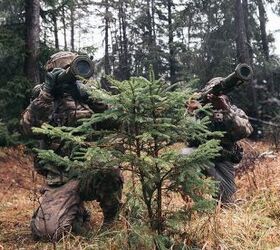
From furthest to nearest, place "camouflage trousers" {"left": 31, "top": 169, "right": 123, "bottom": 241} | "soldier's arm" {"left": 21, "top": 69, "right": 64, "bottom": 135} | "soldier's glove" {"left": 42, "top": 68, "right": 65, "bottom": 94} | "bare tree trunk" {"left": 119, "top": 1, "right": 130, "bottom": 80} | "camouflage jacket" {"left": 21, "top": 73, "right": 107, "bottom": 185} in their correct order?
"bare tree trunk" {"left": 119, "top": 1, "right": 130, "bottom": 80} → "camouflage jacket" {"left": 21, "top": 73, "right": 107, "bottom": 185} → "soldier's arm" {"left": 21, "top": 69, "right": 64, "bottom": 135} → "camouflage trousers" {"left": 31, "top": 169, "right": 123, "bottom": 241} → "soldier's glove" {"left": 42, "top": 68, "right": 65, "bottom": 94}

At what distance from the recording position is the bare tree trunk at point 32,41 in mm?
10172

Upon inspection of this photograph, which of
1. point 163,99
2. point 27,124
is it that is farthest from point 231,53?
point 163,99

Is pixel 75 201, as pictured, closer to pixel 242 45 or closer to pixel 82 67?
pixel 82 67

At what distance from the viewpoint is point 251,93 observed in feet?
53.8

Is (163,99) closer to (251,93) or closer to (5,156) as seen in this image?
(5,156)

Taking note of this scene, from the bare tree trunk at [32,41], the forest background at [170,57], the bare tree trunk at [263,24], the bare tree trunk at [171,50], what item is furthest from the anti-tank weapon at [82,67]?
the bare tree trunk at [171,50]

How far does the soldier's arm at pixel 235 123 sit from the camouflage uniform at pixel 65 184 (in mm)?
1578

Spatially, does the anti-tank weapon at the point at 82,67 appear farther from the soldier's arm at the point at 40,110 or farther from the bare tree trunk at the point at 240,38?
the bare tree trunk at the point at 240,38

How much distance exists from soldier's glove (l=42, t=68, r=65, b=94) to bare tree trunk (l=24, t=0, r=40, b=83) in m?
6.08

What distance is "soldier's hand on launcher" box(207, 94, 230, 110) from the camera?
4715mm

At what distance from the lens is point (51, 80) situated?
4160mm

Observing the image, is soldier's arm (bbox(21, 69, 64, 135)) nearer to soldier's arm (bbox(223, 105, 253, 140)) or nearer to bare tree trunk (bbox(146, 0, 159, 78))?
soldier's arm (bbox(223, 105, 253, 140))

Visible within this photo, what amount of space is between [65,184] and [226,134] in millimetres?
2150

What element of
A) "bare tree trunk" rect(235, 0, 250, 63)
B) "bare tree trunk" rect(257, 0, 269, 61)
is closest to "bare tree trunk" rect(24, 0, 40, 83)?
"bare tree trunk" rect(235, 0, 250, 63)
